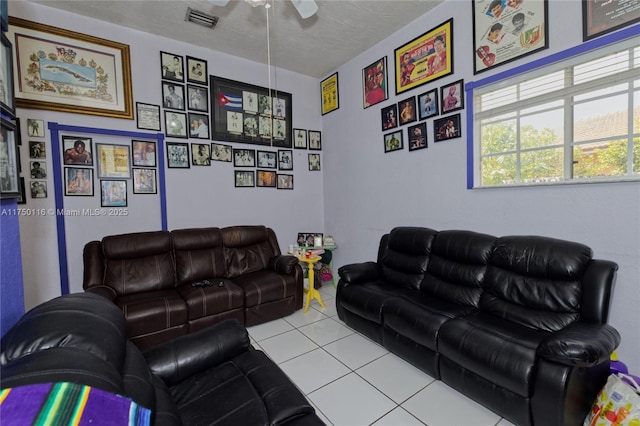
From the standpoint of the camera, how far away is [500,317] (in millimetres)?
2031

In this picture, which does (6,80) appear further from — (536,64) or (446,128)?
(536,64)

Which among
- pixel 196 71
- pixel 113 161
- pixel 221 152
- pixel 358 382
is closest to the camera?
pixel 358 382

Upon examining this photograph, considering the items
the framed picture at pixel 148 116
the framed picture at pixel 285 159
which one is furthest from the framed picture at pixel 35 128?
the framed picture at pixel 285 159

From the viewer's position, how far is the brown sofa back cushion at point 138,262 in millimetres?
2754

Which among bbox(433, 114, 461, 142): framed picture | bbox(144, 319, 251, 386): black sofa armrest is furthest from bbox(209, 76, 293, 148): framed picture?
bbox(144, 319, 251, 386): black sofa armrest

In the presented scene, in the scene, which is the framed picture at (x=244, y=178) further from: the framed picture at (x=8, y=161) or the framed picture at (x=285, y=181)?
the framed picture at (x=8, y=161)

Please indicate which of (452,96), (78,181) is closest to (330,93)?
(452,96)

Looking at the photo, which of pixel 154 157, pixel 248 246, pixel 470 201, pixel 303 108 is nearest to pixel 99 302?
pixel 248 246

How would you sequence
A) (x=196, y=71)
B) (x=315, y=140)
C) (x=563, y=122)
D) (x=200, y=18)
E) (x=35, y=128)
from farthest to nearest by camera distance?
1. (x=315, y=140)
2. (x=196, y=71)
3. (x=200, y=18)
4. (x=35, y=128)
5. (x=563, y=122)

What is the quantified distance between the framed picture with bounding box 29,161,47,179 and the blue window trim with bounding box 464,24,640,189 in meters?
4.15

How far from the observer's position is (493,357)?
1.61 m

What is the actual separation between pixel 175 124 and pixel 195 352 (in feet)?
9.44

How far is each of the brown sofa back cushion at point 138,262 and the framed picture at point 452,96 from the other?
128 inches

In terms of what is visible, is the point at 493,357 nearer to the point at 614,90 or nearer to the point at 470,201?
the point at 470,201
